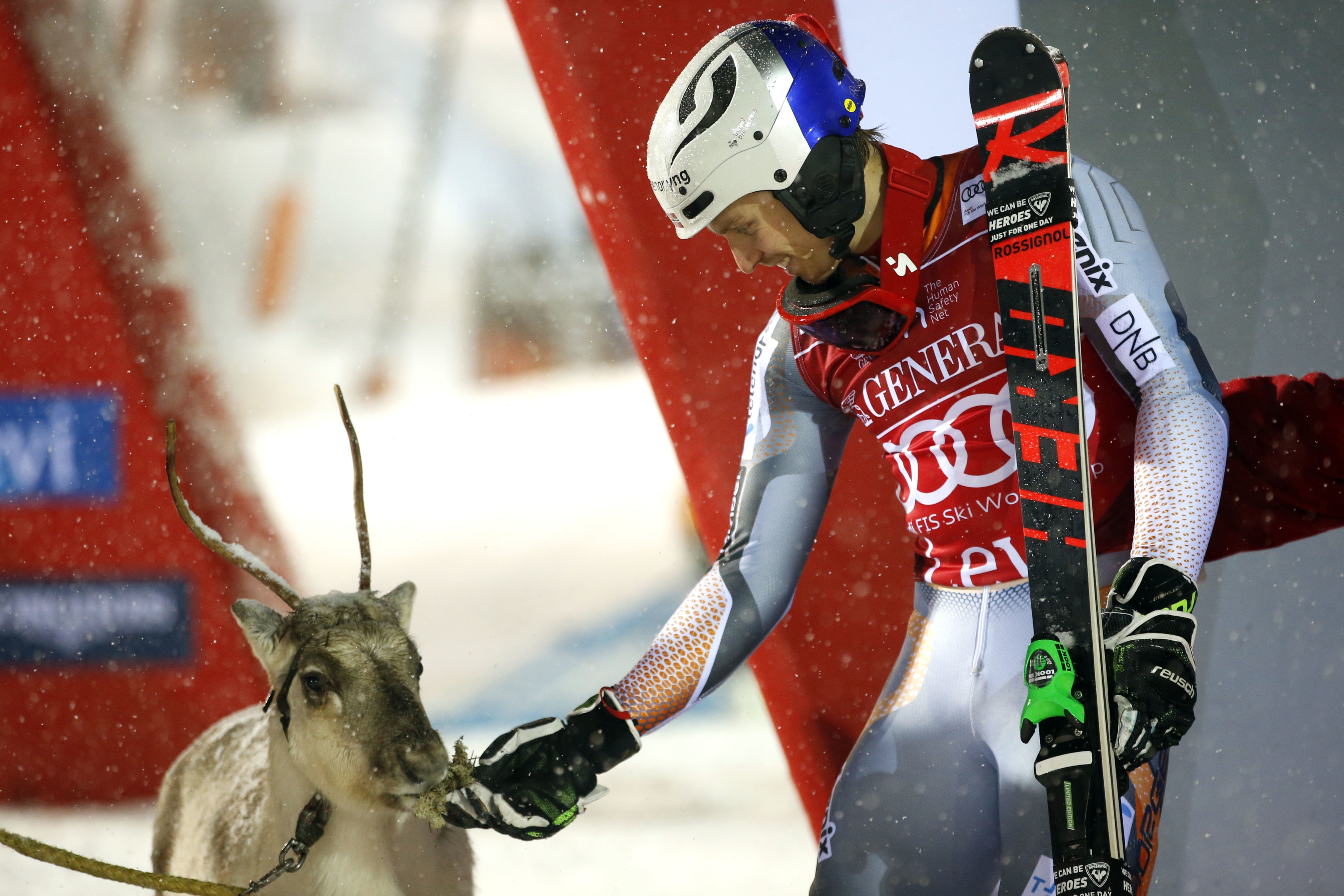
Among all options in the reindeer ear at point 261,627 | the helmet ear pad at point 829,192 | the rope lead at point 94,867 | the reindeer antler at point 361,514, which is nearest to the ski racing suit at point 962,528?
the helmet ear pad at point 829,192

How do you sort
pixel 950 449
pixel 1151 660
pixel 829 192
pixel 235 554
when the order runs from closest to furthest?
pixel 1151 660 < pixel 829 192 < pixel 950 449 < pixel 235 554

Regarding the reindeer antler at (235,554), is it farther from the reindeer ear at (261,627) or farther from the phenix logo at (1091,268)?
the phenix logo at (1091,268)

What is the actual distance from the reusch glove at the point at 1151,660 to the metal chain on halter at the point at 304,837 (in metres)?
1.39

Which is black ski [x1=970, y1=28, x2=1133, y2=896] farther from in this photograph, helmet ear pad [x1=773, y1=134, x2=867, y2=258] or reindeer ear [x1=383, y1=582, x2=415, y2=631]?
reindeer ear [x1=383, y1=582, x2=415, y2=631]

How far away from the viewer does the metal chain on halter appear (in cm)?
188

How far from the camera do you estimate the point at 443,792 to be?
6.02 ft

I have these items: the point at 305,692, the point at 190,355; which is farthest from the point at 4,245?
the point at 305,692

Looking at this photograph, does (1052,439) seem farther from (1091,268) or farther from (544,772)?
(544,772)

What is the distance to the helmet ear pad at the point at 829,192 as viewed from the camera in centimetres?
168

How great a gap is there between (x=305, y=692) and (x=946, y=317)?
4.39 feet

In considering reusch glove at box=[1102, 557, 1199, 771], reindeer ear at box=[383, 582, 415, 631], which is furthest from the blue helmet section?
reindeer ear at box=[383, 582, 415, 631]

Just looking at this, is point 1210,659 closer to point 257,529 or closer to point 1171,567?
point 1171,567

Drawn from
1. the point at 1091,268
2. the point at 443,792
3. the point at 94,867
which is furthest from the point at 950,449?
the point at 94,867

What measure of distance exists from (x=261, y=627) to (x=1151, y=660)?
1537 millimetres
